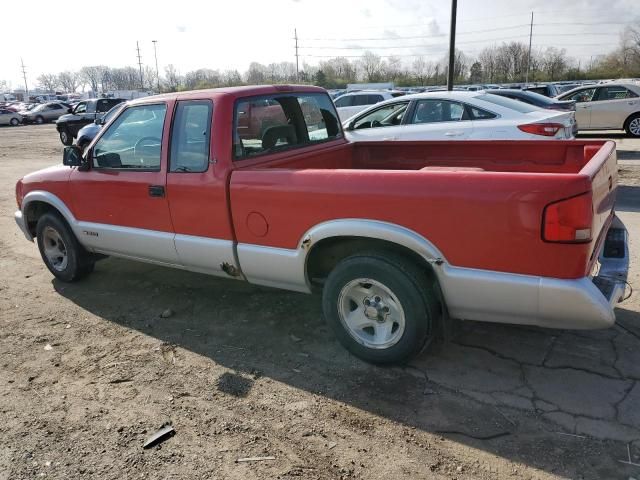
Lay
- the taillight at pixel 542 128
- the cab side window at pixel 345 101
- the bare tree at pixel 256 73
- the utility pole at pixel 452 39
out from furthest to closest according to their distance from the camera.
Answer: the bare tree at pixel 256 73
the utility pole at pixel 452 39
the cab side window at pixel 345 101
the taillight at pixel 542 128

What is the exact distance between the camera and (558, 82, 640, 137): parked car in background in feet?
50.2

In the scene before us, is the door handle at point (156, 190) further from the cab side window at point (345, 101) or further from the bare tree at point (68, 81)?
the bare tree at point (68, 81)

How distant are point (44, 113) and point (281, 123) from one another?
4264 cm

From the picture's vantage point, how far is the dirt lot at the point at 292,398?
2756mm

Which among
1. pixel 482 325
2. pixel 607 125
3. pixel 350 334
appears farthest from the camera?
pixel 607 125

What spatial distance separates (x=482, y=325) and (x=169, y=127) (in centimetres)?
293

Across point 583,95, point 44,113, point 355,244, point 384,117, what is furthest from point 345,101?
point 44,113

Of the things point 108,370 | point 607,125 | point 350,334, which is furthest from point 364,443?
point 607,125

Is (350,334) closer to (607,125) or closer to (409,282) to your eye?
(409,282)

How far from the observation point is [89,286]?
551 centimetres

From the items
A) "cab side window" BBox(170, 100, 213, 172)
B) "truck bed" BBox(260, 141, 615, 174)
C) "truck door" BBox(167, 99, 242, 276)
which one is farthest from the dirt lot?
"cab side window" BBox(170, 100, 213, 172)

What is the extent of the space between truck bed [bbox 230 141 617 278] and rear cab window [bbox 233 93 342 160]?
192mm

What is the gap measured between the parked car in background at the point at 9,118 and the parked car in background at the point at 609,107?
39026 mm

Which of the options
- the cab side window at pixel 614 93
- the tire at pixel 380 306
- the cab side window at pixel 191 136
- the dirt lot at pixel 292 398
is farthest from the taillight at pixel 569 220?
the cab side window at pixel 614 93
